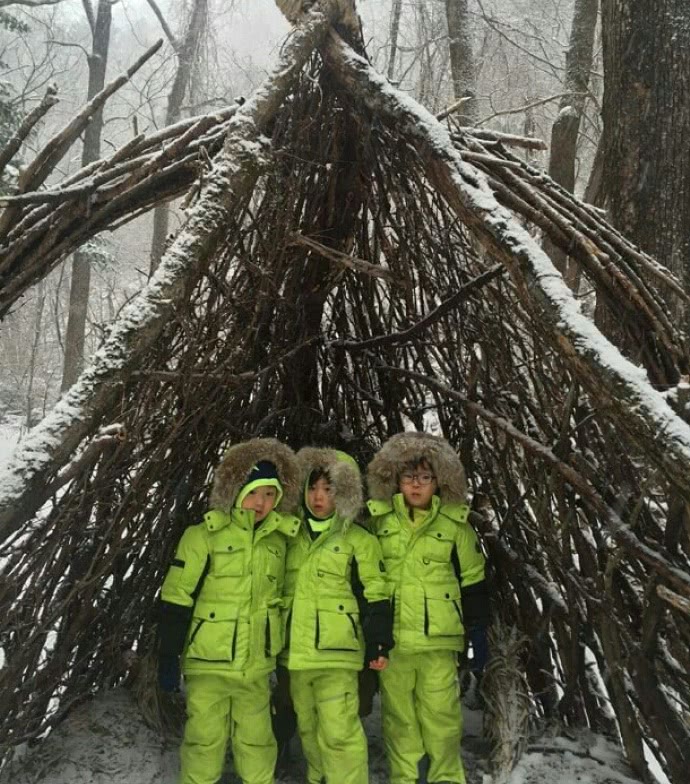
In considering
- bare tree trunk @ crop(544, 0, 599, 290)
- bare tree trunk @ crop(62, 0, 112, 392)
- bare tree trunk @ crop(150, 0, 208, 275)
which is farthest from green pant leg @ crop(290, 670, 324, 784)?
bare tree trunk @ crop(150, 0, 208, 275)

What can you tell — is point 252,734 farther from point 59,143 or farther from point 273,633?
point 59,143

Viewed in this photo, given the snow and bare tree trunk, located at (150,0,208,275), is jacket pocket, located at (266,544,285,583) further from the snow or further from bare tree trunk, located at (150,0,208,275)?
bare tree trunk, located at (150,0,208,275)

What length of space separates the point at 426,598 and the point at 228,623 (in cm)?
78

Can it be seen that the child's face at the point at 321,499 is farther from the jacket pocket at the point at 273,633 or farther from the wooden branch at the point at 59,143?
the wooden branch at the point at 59,143

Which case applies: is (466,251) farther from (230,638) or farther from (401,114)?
(230,638)

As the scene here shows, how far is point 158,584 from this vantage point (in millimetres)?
2926

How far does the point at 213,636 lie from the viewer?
2.59 metres

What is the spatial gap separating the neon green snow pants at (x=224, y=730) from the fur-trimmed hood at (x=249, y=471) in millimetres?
669

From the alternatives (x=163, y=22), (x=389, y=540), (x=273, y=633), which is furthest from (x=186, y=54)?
(x=273, y=633)

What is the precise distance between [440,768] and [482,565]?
795 millimetres

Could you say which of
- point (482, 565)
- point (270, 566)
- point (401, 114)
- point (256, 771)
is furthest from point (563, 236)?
point (256, 771)

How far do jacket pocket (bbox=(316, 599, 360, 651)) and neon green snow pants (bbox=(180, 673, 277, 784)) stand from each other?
316 millimetres

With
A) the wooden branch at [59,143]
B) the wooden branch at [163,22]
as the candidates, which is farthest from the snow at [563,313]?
the wooden branch at [163,22]

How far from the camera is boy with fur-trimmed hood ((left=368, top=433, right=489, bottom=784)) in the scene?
272cm
